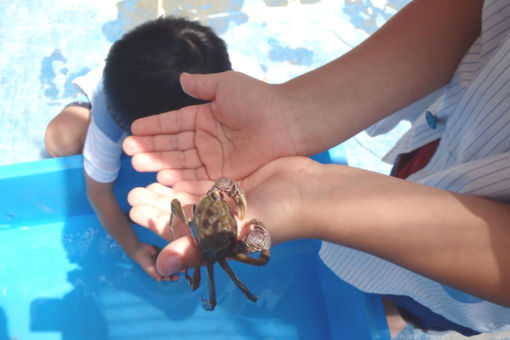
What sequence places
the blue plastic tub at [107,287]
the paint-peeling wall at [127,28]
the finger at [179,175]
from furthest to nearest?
the paint-peeling wall at [127,28] < the blue plastic tub at [107,287] < the finger at [179,175]

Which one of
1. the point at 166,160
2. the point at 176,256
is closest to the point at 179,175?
the point at 166,160

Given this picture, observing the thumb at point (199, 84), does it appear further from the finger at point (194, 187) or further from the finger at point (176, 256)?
the finger at point (176, 256)

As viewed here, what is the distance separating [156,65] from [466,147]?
0.86 metres

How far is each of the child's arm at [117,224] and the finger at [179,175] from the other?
519 millimetres

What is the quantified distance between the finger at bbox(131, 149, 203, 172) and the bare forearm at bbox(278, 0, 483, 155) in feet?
1.03

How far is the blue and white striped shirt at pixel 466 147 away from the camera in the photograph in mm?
798

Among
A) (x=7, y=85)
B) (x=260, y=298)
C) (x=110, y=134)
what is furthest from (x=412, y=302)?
(x=7, y=85)

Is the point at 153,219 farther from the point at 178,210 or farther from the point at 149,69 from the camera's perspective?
the point at 149,69

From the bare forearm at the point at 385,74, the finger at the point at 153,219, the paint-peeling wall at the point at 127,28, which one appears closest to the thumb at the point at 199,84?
the bare forearm at the point at 385,74

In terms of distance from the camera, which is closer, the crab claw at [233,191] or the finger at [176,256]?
the finger at [176,256]

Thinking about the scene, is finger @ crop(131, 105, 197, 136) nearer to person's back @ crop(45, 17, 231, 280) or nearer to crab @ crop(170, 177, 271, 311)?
person's back @ crop(45, 17, 231, 280)

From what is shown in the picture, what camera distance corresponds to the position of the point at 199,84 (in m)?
1.02

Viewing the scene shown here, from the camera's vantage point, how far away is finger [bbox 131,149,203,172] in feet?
3.58

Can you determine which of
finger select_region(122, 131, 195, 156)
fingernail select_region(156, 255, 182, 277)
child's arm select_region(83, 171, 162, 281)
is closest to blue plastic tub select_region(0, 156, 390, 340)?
child's arm select_region(83, 171, 162, 281)
